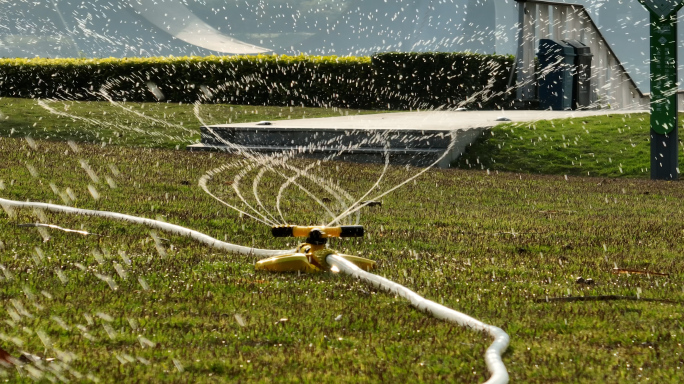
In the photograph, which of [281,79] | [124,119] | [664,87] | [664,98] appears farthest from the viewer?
[281,79]

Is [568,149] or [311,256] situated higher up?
[311,256]

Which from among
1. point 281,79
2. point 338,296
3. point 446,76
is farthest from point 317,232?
point 281,79

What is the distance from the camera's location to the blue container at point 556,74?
2005 centimetres

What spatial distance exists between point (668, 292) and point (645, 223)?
9.86 feet

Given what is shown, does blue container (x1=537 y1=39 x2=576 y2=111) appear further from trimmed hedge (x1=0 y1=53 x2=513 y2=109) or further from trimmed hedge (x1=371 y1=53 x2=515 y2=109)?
trimmed hedge (x1=0 y1=53 x2=513 y2=109)

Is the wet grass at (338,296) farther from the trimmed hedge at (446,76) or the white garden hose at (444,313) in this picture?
the trimmed hedge at (446,76)

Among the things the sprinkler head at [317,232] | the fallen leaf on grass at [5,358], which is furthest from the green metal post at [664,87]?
the fallen leaf on grass at [5,358]

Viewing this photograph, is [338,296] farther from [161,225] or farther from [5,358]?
[161,225]

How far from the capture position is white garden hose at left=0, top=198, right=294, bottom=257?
5301 millimetres

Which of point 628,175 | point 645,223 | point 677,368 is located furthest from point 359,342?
point 628,175

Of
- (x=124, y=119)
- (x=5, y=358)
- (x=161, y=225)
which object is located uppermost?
(x=5, y=358)

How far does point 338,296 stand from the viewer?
425cm

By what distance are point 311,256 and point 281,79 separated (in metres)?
18.1

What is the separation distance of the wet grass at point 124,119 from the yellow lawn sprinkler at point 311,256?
32.1ft
